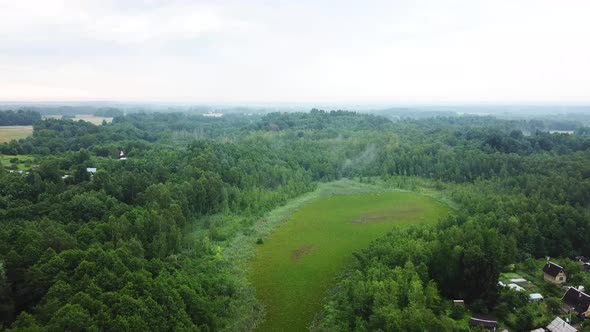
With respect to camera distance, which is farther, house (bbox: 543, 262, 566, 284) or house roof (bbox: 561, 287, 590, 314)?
house (bbox: 543, 262, 566, 284)

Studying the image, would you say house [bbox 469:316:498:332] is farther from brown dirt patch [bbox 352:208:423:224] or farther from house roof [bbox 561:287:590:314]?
brown dirt patch [bbox 352:208:423:224]

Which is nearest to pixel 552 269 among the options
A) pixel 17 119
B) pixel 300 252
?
pixel 300 252

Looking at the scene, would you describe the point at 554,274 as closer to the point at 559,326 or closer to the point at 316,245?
the point at 559,326

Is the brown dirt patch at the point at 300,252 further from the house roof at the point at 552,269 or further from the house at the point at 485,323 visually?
the house roof at the point at 552,269

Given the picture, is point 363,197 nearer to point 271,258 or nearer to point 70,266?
Result: point 271,258

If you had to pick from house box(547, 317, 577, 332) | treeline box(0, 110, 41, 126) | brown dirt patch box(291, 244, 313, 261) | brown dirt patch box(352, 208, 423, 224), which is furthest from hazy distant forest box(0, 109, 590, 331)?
treeline box(0, 110, 41, 126)
